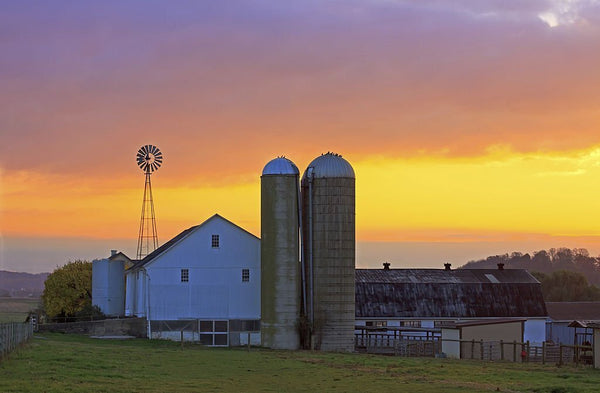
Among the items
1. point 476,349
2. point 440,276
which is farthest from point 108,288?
point 476,349

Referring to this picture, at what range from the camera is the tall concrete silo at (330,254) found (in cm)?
6000

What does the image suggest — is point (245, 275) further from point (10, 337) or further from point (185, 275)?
point (10, 337)

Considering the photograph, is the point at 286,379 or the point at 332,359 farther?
the point at 332,359

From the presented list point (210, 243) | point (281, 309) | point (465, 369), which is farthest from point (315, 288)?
point (465, 369)

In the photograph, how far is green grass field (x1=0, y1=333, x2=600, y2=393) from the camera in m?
30.8

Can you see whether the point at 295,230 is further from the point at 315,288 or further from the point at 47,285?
the point at 47,285

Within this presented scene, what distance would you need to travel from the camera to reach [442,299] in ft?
237

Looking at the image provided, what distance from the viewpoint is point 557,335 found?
7625cm

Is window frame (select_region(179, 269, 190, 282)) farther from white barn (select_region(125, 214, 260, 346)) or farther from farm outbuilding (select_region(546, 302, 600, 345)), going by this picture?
farm outbuilding (select_region(546, 302, 600, 345))

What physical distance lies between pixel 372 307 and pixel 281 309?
12072 mm

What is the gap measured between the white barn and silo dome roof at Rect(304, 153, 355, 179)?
7.21 m

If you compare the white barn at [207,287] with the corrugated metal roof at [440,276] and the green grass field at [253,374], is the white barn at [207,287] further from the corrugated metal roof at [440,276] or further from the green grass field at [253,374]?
the green grass field at [253,374]

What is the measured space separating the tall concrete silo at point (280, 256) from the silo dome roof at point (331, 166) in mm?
1412

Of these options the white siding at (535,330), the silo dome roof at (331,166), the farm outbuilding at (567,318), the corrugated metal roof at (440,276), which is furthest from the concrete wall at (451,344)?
the farm outbuilding at (567,318)
